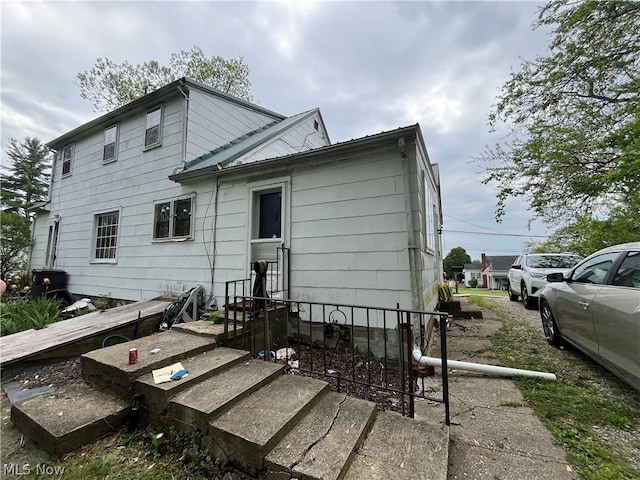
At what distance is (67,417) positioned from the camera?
2.21m

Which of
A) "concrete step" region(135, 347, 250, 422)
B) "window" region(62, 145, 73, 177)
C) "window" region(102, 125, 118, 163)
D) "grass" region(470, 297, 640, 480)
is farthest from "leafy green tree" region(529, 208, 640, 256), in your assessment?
"window" region(62, 145, 73, 177)

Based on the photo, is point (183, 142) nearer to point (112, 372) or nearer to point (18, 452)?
point (112, 372)

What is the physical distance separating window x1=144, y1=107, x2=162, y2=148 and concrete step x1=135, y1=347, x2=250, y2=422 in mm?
6640

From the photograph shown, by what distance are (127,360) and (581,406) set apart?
471 cm

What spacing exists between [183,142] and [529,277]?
1038 centimetres

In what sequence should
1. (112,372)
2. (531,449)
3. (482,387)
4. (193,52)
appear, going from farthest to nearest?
Result: (193,52)
(482,387)
(112,372)
(531,449)

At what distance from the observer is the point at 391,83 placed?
6.70 meters

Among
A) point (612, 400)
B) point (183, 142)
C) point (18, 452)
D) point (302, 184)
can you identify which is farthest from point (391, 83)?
point (18, 452)

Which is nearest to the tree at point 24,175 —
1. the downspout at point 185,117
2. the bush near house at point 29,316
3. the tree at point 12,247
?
the tree at point 12,247

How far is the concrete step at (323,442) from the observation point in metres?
1.58

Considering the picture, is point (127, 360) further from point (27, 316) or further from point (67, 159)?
point (67, 159)

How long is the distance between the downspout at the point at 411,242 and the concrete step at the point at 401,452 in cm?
175

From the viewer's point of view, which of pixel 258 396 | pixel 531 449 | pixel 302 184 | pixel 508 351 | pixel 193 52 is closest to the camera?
pixel 531 449

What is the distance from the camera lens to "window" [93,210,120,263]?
25.1 feet
